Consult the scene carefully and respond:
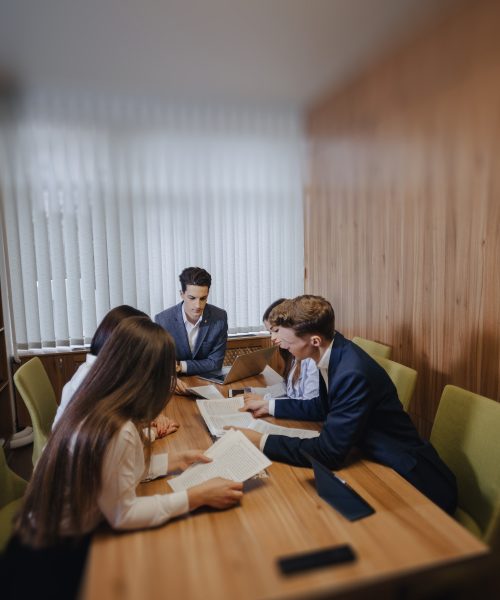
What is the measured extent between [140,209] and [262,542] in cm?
300

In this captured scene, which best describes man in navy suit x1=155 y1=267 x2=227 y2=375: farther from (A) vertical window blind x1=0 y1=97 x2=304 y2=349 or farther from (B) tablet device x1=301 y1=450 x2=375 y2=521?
(B) tablet device x1=301 y1=450 x2=375 y2=521

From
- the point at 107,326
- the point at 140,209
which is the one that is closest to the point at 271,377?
the point at 107,326

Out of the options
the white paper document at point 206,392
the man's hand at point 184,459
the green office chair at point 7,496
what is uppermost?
the man's hand at point 184,459

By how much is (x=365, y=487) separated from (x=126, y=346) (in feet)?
2.68

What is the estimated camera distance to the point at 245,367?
2.35 meters

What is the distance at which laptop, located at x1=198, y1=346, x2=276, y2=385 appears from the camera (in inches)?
89.9

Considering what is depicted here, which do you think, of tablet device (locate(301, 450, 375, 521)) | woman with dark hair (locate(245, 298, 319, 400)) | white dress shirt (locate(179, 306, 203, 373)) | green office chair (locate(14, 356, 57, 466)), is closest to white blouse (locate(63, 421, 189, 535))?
tablet device (locate(301, 450, 375, 521))

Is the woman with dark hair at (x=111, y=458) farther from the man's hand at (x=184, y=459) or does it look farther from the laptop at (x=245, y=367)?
the laptop at (x=245, y=367)

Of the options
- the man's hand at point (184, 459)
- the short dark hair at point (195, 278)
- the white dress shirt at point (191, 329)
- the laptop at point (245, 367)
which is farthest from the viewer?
the white dress shirt at point (191, 329)

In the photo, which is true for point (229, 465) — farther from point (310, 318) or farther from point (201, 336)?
point (201, 336)

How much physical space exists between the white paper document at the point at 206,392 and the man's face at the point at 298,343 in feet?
2.12

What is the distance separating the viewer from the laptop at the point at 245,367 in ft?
7.49

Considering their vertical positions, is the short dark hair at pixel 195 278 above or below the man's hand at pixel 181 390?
above

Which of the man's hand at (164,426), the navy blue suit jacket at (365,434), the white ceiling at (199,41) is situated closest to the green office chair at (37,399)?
the man's hand at (164,426)
